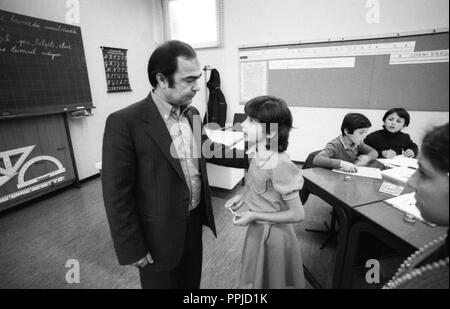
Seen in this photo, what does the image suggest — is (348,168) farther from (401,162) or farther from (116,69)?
(116,69)

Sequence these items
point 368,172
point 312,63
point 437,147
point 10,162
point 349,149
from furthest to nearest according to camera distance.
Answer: point 312,63 → point 10,162 → point 349,149 → point 368,172 → point 437,147

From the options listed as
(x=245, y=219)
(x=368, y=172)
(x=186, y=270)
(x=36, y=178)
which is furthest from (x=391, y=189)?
(x=36, y=178)

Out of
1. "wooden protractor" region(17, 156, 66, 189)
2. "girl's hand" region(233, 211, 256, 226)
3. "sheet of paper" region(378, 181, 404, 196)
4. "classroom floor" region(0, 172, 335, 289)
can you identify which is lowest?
"classroom floor" region(0, 172, 335, 289)

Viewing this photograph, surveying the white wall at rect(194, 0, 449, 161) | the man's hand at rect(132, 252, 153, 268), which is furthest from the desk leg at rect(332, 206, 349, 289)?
the white wall at rect(194, 0, 449, 161)

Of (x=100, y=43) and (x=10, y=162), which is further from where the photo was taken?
(x=100, y=43)

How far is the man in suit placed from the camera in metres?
0.96

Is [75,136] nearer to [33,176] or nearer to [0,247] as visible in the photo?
[33,176]

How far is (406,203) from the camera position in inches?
48.8

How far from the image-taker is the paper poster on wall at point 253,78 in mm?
4090

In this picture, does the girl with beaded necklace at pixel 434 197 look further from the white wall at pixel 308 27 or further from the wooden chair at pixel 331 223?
the white wall at pixel 308 27

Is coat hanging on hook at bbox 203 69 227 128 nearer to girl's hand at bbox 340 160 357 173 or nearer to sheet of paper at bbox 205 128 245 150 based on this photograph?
sheet of paper at bbox 205 128 245 150

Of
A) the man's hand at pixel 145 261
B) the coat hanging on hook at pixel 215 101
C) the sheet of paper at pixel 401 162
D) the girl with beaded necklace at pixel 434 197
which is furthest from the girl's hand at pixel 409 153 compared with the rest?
the coat hanging on hook at pixel 215 101

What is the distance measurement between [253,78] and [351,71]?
→ 1.54 metres

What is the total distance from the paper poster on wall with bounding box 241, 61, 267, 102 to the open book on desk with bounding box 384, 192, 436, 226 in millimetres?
3187
